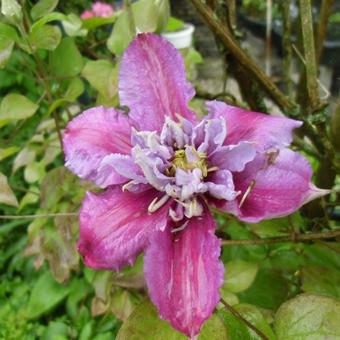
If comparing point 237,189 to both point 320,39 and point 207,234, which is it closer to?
point 207,234

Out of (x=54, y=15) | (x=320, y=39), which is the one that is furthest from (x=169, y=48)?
(x=320, y=39)

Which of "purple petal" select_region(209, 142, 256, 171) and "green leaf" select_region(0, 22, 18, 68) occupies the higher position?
"green leaf" select_region(0, 22, 18, 68)

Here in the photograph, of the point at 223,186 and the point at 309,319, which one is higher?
the point at 223,186

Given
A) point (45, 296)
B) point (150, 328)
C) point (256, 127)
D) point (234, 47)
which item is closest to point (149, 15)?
point (234, 47)

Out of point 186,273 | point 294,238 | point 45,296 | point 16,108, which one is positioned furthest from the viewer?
point 45,296

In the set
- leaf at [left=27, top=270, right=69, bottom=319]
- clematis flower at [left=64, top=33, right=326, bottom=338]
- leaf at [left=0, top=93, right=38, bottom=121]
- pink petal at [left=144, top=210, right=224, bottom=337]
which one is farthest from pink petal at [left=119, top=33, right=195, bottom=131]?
leaf at [left=27, top=270, right=69, bottom=319]

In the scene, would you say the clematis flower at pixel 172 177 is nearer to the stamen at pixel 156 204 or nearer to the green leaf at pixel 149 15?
the stamen at pixel 156 204

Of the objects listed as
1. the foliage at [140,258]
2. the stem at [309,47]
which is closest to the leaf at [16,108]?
the foliage at [140,258]

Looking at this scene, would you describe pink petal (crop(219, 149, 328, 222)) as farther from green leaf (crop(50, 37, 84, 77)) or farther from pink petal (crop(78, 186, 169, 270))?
green leaf (crop(50, 37, 84, 77))

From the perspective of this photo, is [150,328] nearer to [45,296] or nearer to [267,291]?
[267,291]
